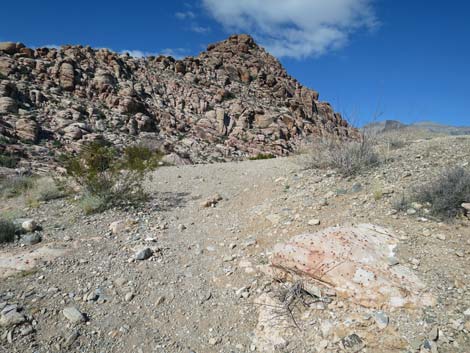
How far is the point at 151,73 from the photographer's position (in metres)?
33.3

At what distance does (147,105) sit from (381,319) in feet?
92.7

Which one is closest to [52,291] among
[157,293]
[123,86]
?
[157,293]

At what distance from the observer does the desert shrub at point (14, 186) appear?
24.5ft

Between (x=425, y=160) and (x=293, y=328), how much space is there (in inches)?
180

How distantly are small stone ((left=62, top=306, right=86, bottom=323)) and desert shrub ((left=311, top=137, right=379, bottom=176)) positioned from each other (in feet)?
15.9

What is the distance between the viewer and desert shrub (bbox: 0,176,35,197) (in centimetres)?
745

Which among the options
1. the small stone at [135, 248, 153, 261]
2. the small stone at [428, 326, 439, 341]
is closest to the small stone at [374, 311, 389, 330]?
the small stone at [428, 326, 439, 341]

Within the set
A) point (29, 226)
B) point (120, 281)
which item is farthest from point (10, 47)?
point (120, 281)

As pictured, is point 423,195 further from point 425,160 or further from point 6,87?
point 6,87

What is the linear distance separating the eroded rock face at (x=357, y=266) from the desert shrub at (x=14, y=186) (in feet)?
23.7

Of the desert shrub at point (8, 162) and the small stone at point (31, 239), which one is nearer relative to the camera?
the small stone at point (31, 239)

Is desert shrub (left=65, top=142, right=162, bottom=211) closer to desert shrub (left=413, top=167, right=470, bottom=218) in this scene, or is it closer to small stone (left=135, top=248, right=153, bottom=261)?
small stone (left=135, top=248, right=153, bottom=261)

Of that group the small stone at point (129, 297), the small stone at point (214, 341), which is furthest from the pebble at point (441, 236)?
the small stone at point (129, 297)

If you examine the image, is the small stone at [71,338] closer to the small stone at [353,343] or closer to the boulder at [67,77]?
the small stone at [353,343]
